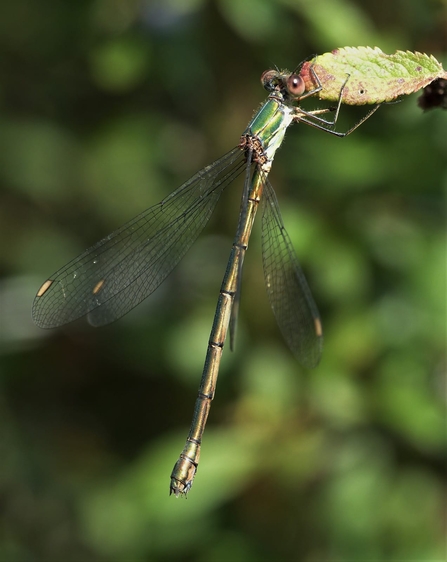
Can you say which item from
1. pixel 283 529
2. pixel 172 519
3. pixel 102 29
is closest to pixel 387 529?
pixel 283 529

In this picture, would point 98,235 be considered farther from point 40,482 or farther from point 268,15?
point 268,15

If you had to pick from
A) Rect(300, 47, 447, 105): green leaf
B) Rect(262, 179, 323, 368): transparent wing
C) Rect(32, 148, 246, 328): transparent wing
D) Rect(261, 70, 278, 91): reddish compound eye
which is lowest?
Rect(262, 179, 323, 368): transparent wing

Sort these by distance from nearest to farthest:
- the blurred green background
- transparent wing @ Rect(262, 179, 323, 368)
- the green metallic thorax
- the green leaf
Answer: the green leaf → transparent wing @ Rect(262, 179, 323, 368) → the green metallic thorax → the blurred green background

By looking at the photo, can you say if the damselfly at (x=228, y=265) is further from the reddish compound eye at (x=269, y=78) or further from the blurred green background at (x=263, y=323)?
the blurred green background at (x=263, y=323)

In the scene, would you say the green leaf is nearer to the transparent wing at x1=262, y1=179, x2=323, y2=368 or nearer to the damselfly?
the damselfly

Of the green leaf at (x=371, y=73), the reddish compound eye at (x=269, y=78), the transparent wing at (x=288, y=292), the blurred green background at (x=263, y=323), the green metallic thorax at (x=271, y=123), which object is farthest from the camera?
the blurred green background at (x=263, y=323)

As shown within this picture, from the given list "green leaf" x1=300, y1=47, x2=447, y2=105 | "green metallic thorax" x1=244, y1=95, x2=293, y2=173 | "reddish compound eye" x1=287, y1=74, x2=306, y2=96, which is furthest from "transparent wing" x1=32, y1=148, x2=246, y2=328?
"green leaf" x1=300, y1=47, x2=447, y2=105

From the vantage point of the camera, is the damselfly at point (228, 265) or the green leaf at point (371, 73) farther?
the damselfly at point (228, 265)

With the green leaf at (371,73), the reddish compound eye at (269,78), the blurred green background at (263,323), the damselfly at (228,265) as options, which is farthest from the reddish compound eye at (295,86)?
the green leaf at (371,73)

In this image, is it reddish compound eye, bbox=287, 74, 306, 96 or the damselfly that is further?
the damselfly
